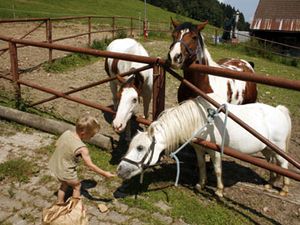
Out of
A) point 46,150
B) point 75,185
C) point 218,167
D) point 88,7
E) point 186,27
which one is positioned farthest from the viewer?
point 88,7

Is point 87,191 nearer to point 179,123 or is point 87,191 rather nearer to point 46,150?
point 46,150

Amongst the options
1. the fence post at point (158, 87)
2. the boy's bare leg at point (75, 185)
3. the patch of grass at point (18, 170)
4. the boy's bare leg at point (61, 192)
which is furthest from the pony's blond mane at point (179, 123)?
the patch of grass at point (18, 170)

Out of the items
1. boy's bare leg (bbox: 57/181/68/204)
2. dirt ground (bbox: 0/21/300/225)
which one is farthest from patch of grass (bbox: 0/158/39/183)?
dirt ground (bbox: 0/21/300/225)

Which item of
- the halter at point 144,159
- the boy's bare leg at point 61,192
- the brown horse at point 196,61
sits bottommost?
the boy's bare leg at point 61,192

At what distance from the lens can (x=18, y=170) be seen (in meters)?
4.00

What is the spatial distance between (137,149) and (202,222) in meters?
1.01

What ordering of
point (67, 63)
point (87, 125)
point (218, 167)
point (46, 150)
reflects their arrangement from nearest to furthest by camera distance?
point (87, 125) < point (218, 167) < point (46, 150) < point (67, 63)

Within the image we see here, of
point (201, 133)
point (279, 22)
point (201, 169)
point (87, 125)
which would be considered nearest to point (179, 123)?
point (201, 133)

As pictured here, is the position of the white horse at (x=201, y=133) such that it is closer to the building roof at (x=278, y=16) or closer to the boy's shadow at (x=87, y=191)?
the boy's shadow at (x=87, y=191)

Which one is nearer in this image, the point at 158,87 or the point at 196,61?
the point at 158,87

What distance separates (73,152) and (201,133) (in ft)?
4.73

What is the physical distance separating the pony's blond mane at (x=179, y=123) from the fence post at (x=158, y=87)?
1.82 feet

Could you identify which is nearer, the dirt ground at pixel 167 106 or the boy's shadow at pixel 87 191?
the boy's shadow at pixel 87 191

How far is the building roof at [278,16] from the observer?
2375 cm
